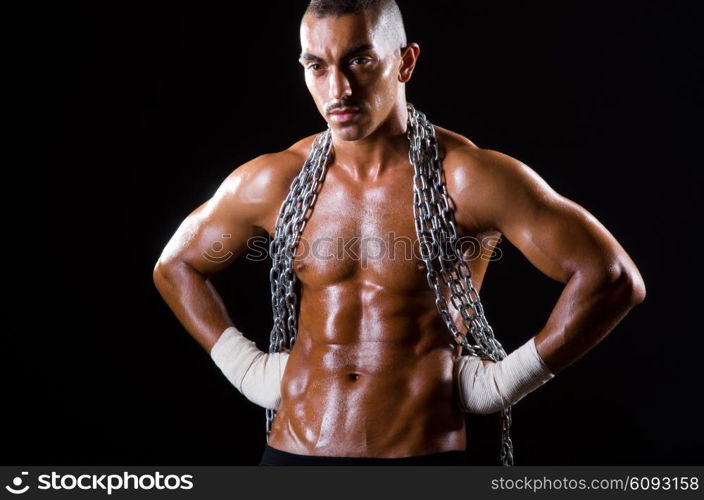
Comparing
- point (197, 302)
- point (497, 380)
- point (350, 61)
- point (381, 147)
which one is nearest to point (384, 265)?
point (381, 147)

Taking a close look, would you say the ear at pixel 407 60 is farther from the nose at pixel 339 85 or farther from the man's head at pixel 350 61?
the nose at pixel 339 85

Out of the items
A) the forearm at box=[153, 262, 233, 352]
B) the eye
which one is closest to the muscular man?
the eye

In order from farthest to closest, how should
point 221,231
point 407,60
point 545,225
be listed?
1. point 221,231
2. point 407,60
3. point 545,225

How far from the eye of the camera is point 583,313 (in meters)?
2.97

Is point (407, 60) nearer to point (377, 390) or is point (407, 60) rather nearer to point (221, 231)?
point (221, 231)

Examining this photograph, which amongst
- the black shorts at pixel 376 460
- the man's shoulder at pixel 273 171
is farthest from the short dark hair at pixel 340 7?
the black shorts at pixel 376 460

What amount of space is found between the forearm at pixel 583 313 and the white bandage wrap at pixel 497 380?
0.16 feet

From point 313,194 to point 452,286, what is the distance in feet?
1.38

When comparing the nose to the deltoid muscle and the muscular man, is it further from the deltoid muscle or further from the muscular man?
the deltoid muscle

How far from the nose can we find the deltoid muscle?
9.1 inches

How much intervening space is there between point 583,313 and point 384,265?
49cm

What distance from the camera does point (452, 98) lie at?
13.5 feet

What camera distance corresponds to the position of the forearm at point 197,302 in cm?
339

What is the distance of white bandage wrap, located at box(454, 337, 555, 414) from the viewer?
306 centimetres
